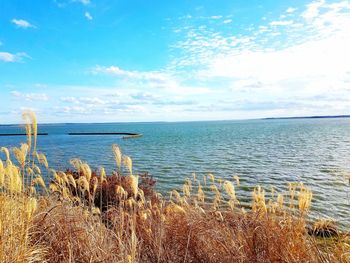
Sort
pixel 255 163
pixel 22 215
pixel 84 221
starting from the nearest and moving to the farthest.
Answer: pixel 22 215, pixel 84 221, pixel 255 163

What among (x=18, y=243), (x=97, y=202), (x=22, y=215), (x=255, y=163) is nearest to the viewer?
(x=18, y=243)

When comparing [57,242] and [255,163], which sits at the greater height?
[57,242]

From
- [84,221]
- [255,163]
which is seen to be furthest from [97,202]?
[255,163]

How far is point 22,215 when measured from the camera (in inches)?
171

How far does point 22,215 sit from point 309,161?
35.6m

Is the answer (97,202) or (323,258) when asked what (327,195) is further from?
(323,258)

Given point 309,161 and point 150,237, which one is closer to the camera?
point 150,237

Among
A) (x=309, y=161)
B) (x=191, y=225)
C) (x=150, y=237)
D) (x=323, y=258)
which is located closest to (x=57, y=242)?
(x=150, y=237)

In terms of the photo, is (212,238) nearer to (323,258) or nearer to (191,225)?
(191,225)

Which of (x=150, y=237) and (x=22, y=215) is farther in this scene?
(x=150, y=237)

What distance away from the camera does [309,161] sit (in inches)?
1391

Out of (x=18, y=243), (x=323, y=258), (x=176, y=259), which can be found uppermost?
(x=18, y=243)

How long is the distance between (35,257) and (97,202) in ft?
28.2

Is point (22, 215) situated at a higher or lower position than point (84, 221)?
higher
